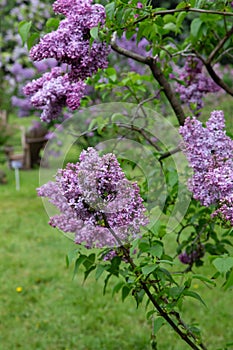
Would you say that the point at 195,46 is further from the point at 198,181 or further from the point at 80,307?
the point at 80,307

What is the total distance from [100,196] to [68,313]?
8.15 ft

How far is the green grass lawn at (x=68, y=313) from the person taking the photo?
3.04 meters

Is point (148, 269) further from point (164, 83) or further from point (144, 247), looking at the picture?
point (164, 83)

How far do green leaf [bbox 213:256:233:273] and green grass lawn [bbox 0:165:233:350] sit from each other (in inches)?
73.0

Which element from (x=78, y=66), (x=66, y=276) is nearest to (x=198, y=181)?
(x=78, y=66)

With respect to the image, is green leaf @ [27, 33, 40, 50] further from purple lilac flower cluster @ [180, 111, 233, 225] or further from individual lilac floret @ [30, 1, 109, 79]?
purple lilac flower cluster @ [180, 111, 233, 225]

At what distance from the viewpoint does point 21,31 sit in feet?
4.28

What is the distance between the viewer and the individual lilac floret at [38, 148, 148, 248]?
1.03m

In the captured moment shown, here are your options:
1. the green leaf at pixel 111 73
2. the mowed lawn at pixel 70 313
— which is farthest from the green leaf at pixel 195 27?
the mowed lawn at pixel 70 313

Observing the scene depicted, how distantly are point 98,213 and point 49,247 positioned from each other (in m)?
3.67

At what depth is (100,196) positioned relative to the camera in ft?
3.43

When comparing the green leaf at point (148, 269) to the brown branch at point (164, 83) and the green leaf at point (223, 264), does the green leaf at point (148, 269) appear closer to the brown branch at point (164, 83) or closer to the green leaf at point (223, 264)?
the green leaf at point (223, 264)

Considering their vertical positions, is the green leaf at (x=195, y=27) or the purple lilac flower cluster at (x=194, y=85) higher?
the green leaf at (x=195, y=27)

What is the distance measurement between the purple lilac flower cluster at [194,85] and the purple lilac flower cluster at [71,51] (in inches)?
37.9
